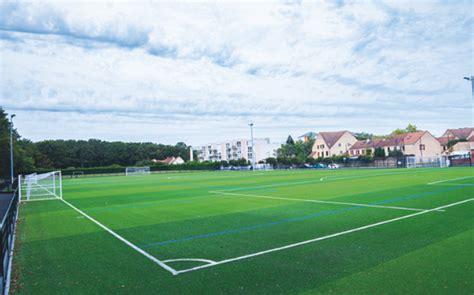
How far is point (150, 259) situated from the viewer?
25.8ft

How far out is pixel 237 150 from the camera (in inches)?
5674

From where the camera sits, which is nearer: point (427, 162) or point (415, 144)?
point (427, 162)

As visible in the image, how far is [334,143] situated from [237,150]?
165ft

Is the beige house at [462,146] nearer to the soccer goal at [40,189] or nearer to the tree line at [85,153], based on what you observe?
the soccer goal at [40,189]

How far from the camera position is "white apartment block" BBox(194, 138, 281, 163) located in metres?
129

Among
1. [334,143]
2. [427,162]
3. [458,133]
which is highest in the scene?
[458,133]

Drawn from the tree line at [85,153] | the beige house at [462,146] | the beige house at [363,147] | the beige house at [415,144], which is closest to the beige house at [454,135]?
the beige house at [415,144]

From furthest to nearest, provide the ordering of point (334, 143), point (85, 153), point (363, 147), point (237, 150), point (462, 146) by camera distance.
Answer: point (237, 150), point (85, 153), point (334, 143), point (363, 147), point (462, 146)

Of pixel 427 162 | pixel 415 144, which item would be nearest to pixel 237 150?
pixel 415 144

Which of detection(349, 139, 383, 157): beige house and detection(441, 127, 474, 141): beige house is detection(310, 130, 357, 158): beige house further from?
detection(441, 127, 474, 141): beige house

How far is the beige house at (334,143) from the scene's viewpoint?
102m

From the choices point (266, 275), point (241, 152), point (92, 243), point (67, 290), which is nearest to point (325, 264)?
point (266, 275)

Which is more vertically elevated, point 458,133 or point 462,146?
point 458,133

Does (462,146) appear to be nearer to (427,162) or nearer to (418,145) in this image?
(418,145)
